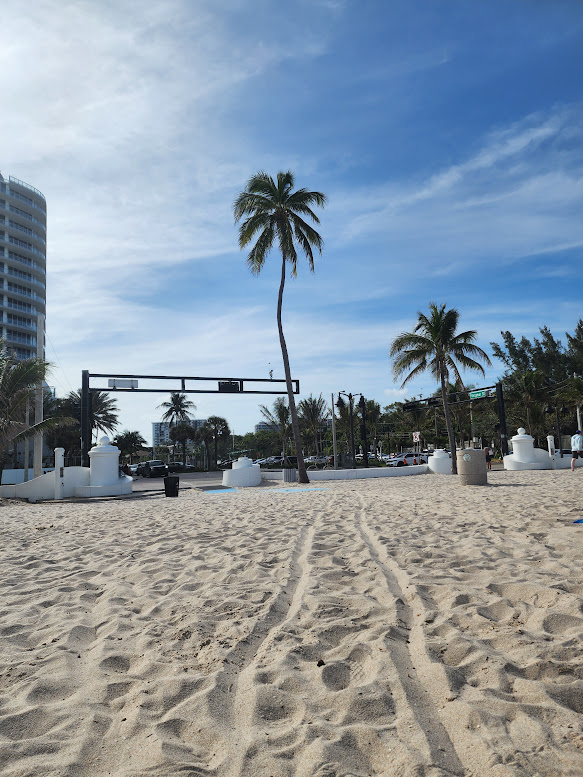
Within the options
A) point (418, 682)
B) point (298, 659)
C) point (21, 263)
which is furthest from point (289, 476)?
point (21, 263)

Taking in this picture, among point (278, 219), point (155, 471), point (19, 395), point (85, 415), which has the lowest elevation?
point (155, 471)

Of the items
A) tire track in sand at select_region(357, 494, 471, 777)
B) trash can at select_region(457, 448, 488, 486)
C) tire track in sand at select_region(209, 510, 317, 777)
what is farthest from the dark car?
tire track in sand at select_region(357, 494, 471, 777)

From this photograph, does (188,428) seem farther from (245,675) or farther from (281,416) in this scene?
(245,675)

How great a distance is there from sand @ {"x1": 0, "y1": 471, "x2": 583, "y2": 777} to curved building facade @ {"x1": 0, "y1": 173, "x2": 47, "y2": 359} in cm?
6979

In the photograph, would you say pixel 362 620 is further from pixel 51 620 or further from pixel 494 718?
pixel 51 620

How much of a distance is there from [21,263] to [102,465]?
63.2 metres

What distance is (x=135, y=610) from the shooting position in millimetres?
4488

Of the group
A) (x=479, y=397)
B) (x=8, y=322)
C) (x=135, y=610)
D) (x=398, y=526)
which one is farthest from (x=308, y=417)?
(x=135, y=610)

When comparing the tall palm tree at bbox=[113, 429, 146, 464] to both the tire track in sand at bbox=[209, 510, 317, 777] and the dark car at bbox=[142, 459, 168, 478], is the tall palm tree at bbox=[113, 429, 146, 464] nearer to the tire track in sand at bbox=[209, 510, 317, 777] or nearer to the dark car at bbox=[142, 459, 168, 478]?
the dark car at bbox=[142, 459, 168, 478]

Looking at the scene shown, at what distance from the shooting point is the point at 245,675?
3254 mm

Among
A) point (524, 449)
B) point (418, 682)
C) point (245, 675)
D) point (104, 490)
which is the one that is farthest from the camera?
point (524, 449)

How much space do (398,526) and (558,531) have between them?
2.24 meters

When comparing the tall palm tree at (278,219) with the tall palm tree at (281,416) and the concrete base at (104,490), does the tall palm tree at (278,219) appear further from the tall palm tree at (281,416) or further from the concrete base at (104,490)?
the tall palm tree at (281,416)

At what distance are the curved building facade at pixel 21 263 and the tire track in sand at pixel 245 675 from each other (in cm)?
7088
